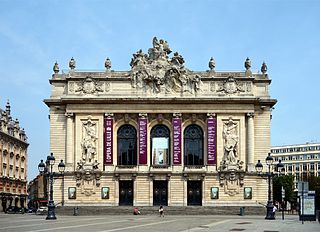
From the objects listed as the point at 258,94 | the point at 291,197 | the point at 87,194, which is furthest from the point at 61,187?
the point at 291,197

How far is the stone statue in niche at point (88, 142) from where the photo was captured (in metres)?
79.2

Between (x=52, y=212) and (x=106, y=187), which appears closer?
(x=52, y=212)

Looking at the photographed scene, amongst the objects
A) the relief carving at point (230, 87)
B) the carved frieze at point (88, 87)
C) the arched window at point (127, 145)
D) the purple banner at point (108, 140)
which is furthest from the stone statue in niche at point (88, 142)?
the relief carving at point (230, 87)

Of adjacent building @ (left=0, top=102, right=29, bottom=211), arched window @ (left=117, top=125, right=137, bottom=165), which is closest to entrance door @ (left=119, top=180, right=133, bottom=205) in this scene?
arched window @ (left=117, top=125, right=137, bottom=165)

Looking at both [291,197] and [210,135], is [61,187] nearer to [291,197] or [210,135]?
[210,135]

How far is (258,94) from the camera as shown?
268ft

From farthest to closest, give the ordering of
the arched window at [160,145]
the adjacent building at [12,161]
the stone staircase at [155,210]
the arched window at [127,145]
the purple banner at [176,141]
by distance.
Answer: the adjacent building at [12,161] → the arched window at [127,145] → the arched window at [160,145] → the purple banner at [176,141] → the stone staircase at [155,210]

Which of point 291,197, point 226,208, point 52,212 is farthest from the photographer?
point 291,197

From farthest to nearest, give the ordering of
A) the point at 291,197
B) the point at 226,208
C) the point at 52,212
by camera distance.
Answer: the point at 291,197 → the point at 226,208 → the point at 52,212

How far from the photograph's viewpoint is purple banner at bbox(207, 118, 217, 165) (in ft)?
260

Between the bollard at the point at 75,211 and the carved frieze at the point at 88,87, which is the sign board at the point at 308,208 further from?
the carved frieze at the point at 88,87

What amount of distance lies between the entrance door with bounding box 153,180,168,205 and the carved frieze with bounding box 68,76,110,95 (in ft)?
45.9

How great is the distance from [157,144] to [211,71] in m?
12.1

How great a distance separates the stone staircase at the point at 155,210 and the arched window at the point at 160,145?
660cm
